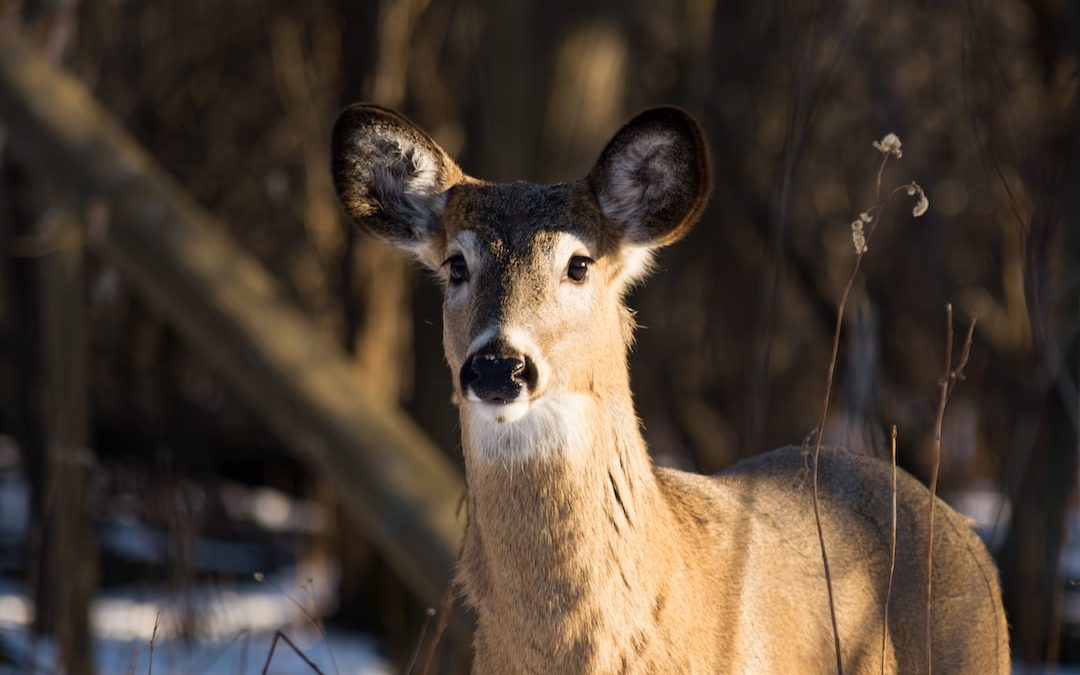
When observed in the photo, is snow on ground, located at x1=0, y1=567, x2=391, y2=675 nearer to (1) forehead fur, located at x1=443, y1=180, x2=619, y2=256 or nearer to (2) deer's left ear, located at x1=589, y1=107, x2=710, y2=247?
(1) forehead fur, located at x1=443, y1=180, x2=619, y2=256

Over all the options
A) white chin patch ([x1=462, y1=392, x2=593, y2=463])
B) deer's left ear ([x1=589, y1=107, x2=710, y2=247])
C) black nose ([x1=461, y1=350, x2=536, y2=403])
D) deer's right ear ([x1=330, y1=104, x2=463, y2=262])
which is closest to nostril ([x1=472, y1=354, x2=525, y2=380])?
black nose ([x1=461, y1=350, x2=536, y2=403])

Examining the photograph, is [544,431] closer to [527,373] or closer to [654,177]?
[527,373]

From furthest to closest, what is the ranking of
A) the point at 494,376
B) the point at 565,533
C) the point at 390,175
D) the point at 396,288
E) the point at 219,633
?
1. the point at 396,288
2. the point at 219,633
3. the point at 390,175
4. the point at 565,533
5. the point at 494,376

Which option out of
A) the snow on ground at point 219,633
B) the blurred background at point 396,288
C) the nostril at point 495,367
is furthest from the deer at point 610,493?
the snow on ground at point 219,633

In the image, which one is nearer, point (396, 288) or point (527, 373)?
point (527, 373)

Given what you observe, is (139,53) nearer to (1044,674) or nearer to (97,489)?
(97,489)

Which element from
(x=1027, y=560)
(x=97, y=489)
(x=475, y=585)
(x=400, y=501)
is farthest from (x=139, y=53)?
(x=475, y=585)

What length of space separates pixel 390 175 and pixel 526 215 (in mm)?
653

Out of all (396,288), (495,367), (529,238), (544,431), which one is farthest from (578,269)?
(396,288)

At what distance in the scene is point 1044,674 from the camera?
523 centimetres

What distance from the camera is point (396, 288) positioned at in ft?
36.4

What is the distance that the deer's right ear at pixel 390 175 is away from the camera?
4.49m

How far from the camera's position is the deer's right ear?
4.49 m

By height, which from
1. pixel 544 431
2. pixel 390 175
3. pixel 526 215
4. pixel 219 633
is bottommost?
pixel 219 633
